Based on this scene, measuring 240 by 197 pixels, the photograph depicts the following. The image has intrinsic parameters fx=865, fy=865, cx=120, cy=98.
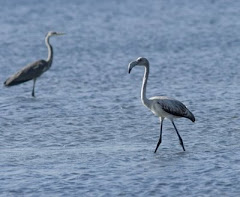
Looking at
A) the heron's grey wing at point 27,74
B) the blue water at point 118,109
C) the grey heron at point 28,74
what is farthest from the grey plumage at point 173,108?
the heron's grey wing at point 27,74

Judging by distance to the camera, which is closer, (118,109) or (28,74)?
(118,109)

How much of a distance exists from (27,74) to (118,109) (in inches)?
122

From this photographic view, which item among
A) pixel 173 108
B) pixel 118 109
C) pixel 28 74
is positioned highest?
pixel 28 74

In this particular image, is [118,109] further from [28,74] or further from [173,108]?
[28,74]

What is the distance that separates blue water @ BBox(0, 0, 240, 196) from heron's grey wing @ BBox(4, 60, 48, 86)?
0.30 metres

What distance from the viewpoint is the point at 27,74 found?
1719 centimetres

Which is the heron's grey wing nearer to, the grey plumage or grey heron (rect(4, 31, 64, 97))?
grey heron (rect(4, 31, 64, 97))

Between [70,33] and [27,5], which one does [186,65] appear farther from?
[27,5]

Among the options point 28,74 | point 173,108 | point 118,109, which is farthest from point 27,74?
point 173,108

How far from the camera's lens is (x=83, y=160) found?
11141mm

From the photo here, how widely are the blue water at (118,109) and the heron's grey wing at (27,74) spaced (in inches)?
11.6

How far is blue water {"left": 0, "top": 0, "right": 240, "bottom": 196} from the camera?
403 inches

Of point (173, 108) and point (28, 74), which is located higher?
point (28, 74)

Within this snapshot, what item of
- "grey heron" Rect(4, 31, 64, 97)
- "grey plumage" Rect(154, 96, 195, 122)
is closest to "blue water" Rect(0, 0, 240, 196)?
"grey heron" Rect(4, 31, 64, 97)
